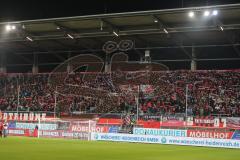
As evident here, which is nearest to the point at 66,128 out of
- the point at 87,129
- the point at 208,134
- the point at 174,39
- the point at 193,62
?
the point at 87,129

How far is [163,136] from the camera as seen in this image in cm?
3016

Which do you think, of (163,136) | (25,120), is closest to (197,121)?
(163,136)

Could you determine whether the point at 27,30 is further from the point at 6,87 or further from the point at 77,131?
the point at 77,131

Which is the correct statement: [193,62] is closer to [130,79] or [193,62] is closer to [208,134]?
[130,79]

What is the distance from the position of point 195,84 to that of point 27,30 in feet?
52.5

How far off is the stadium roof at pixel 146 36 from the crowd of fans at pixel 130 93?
3058mm

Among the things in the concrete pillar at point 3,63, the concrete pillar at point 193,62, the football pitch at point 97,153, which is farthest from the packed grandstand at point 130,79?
the football pitch at point 97,153

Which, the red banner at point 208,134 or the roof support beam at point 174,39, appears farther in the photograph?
the roof support beam at point 174,39

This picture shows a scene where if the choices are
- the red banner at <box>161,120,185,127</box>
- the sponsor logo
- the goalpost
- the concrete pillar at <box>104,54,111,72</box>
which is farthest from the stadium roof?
the sponsor logo

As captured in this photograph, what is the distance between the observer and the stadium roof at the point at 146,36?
33156 millimetres

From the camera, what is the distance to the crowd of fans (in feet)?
116

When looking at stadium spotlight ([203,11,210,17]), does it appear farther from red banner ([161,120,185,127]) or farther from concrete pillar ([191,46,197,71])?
concrete pillar ([191,46,197,71])

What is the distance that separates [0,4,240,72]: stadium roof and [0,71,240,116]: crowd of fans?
3.06 m

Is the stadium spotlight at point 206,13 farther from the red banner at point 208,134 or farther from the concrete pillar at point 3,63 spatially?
the concrete pillar at point 3,63
